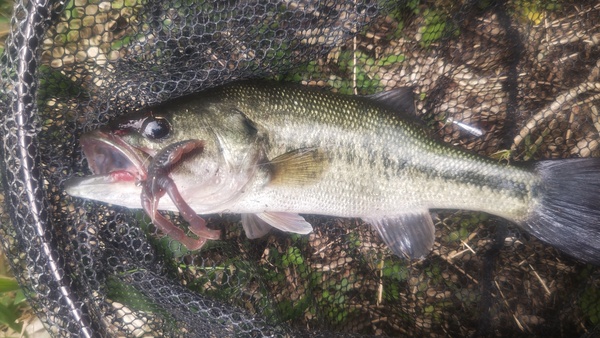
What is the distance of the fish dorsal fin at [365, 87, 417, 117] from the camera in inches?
94.1

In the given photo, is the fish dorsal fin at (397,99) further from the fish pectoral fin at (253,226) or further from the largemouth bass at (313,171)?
the fish pectoral fin at (253,226)

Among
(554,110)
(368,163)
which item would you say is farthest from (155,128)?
(554,110)

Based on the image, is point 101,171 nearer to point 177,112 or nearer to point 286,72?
point 177,112

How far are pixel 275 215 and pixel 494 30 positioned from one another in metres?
1.67

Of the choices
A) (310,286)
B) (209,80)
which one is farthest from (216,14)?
(310,286)

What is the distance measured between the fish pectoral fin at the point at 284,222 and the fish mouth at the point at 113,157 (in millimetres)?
687

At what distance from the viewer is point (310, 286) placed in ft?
8.90

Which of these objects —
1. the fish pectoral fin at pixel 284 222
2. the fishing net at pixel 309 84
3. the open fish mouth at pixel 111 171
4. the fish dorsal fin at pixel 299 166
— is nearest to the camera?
the open fish mouth at pixel 111 171

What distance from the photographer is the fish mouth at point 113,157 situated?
184cm

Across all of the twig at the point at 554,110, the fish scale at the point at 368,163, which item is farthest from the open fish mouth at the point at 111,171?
the twig at the point at 554,110

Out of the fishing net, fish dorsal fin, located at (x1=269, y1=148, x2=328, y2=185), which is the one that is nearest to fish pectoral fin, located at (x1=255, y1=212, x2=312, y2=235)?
fish dorsal fin, located at (x1=269, y1=148, x2=328, y2=185)

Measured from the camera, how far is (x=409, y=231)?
8.07 ft

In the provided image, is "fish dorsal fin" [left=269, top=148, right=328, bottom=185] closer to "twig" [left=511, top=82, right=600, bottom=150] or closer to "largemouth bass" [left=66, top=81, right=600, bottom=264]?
"largemouth bass" [left=66, top=81, right=600, bottom=264]

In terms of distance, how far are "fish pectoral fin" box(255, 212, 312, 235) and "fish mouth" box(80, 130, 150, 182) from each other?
2.25 feet
